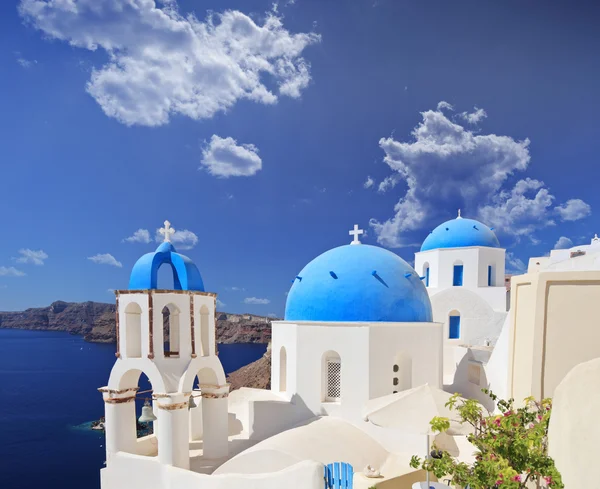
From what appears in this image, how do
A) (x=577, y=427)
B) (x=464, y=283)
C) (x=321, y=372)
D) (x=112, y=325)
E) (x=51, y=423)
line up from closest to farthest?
1. (x=577, y=427)
2. (x=321, y=372)
3. (x=464, y=283)
4. (x=51, y=423)
5. (x=112, y=325)

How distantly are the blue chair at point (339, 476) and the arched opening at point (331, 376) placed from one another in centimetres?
382

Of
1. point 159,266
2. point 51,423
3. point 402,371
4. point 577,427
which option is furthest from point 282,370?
point 51,423

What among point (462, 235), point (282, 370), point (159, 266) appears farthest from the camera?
point (462, 235)

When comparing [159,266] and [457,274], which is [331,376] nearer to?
[159,266]

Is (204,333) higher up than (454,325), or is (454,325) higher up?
(204,333)

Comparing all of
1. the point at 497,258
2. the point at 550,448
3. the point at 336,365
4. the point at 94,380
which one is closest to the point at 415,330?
the point at 336,365

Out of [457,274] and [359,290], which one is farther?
[457,274]

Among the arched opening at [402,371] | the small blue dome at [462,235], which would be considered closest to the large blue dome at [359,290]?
the arched opening at [402,371]

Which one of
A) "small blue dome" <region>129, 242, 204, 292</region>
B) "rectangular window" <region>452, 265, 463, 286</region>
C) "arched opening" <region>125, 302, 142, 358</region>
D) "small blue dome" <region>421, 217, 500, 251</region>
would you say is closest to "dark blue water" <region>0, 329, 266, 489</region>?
"arched opening" <region>125, 302, 142, 358</region>

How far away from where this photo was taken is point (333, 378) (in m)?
10.6

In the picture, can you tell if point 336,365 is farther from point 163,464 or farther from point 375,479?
point 163,464

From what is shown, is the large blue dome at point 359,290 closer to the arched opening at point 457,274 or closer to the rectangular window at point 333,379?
the rectangular window at point 333,379

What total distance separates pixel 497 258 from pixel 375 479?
45.7 ft

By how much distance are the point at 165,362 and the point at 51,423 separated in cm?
3564
